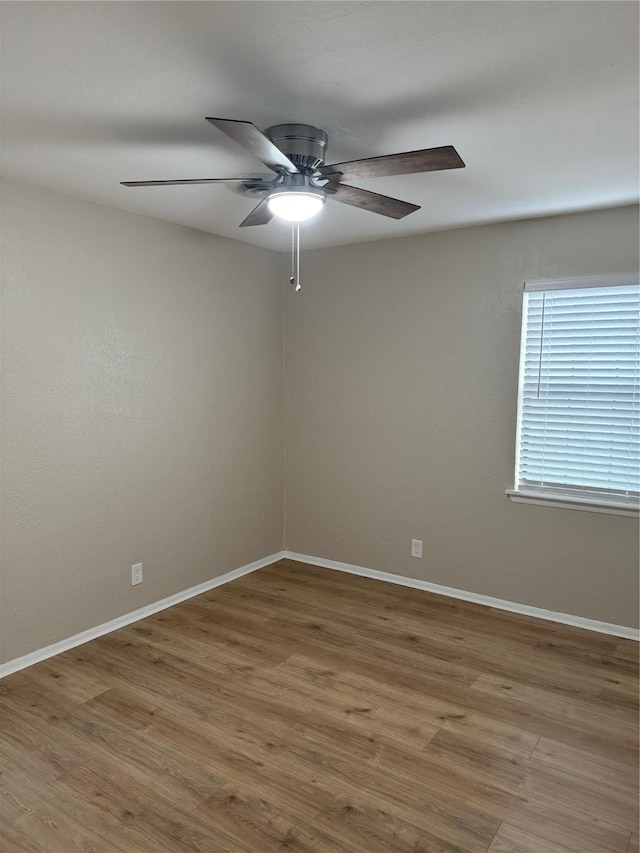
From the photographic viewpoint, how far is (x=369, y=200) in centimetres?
254

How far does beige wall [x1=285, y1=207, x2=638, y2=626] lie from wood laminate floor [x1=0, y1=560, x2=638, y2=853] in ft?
1.43

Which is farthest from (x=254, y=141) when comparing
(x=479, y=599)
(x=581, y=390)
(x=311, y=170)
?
(x=479, y=599)

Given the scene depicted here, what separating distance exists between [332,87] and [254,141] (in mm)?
339

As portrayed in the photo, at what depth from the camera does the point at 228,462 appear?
4492 mm

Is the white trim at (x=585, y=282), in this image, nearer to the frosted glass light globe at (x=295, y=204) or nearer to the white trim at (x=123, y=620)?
the frosted glass light globe at (x=295, y=204)

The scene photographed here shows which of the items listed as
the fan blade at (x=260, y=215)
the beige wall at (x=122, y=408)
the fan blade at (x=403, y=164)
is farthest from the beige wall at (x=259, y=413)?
the fan blade at (x=403, y=164)

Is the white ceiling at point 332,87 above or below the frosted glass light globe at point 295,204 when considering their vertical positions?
above

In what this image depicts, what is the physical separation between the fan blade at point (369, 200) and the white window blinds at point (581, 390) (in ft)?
5.11

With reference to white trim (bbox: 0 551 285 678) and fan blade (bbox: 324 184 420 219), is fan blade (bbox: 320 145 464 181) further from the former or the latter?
white trim (bbox: 0 551 285 678)

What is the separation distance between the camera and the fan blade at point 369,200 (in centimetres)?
245

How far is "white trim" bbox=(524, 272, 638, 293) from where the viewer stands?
3500mm

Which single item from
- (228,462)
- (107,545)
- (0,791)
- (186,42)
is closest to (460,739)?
(0,791)

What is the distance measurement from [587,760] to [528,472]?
1.82 metres

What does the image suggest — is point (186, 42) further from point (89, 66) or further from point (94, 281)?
point (94, 281)
